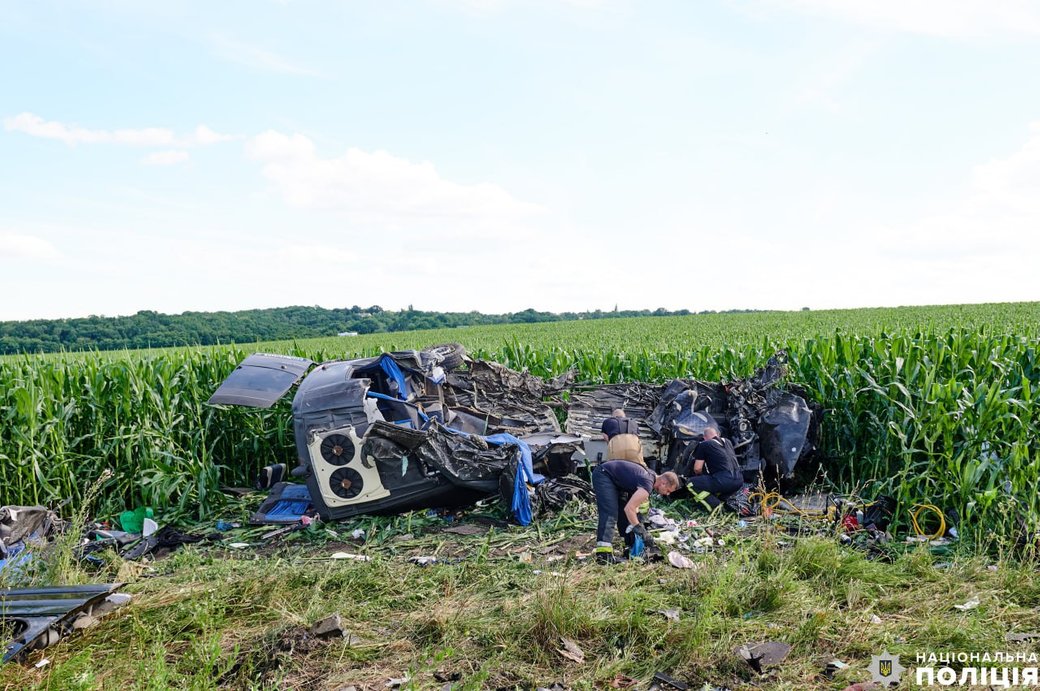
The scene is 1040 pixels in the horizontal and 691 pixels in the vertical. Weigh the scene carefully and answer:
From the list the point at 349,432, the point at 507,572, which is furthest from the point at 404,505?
the point at 507,572

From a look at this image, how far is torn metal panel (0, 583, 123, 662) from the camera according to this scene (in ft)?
15.8

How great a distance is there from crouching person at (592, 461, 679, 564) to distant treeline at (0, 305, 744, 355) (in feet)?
99.6

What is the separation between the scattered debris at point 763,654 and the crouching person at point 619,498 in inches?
72.0

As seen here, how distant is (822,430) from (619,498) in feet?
13.1

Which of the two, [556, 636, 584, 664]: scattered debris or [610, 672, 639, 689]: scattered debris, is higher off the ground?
[556, 636, 584, 664]: scattered debris

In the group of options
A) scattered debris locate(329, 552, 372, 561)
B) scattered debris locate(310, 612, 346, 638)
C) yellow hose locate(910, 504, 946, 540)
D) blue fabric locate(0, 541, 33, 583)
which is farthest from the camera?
yellow hose locate(910, 504, 946, 540)

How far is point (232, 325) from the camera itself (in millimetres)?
50562

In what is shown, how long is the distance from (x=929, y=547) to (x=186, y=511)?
799 cm

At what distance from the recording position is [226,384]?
29.8ft

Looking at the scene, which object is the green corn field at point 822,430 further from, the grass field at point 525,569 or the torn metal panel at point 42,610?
the torn metal panel at point 42,610

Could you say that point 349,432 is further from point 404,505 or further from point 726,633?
point 726,633

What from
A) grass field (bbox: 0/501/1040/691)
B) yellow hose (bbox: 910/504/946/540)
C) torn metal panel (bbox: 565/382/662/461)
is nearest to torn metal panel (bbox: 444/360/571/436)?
torn metal panel (bbox: 565/382/662/461)

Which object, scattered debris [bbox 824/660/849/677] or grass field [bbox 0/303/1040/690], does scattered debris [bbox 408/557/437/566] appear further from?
scattered debris [bbox 824/660/849/677]

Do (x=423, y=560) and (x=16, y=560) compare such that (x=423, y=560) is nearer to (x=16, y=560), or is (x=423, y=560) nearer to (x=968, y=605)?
(x=16, y=560)
